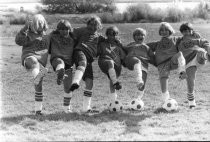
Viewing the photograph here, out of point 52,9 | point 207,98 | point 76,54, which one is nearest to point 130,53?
point 76,54

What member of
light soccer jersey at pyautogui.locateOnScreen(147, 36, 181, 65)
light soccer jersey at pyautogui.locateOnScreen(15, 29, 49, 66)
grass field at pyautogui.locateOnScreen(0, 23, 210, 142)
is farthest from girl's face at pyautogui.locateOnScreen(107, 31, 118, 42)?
grass field at pyautogui.locateOnScreen(0, 23, 210, 142)

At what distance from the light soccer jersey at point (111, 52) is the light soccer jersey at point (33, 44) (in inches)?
38.6

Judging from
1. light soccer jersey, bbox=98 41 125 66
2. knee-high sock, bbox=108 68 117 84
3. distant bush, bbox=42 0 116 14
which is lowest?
knee-high sock, bbox=108 68 117 84

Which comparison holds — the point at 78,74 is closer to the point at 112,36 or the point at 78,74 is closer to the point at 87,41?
the point at 87,41

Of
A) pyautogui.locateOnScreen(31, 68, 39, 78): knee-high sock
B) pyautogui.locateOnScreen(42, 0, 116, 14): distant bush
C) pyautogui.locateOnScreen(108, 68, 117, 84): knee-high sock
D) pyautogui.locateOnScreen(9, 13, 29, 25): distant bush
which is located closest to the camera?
pyautogui.locateOnScreen(31, 68, 39, 78): knee-high sock

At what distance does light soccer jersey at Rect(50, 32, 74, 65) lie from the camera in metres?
6.65

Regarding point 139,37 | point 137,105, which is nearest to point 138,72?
point 137,105

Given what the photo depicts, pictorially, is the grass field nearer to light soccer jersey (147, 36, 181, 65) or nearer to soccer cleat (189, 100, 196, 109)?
soccer cleat (189, 100, 196, 109)

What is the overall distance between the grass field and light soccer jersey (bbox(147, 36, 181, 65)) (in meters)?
0.94

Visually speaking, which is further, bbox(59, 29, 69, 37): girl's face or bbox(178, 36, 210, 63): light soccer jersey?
bbox(178, 36, 210, 63): light soccer jersey

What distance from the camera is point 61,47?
6715mm

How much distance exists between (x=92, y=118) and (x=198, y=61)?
218 cm

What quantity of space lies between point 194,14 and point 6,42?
10.6 metres

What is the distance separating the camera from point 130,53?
6.90 metres
